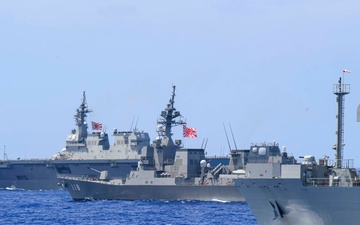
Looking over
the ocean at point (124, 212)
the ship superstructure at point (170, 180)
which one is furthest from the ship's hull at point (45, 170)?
the ocean at point (124, 212)

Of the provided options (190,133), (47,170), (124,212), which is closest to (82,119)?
(47,170)

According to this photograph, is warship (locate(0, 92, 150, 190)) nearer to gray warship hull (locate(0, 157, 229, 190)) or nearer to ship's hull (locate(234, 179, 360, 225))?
gray warship hull (locate(0, 157, 229, 190))

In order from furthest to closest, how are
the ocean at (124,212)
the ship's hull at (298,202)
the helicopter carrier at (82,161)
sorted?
the helicopter carrier at (82,161) < the ocean at (124,212) < the ship's hull at (298,202)

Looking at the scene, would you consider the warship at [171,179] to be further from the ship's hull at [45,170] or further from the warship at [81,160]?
the ship's hull at [45,170]

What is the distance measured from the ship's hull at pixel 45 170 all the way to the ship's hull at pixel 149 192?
1213 cm

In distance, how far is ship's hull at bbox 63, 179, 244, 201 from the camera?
200ft

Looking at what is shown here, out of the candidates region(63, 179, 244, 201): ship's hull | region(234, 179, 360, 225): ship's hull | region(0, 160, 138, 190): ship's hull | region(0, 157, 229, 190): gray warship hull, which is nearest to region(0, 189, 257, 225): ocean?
region(63, 179, 244, 201): ship's hull

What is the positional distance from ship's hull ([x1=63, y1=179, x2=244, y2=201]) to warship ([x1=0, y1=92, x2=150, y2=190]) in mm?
11124

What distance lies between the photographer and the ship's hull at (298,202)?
28438 millimetres

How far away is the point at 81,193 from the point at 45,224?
2299 cm

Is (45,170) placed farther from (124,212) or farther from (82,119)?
(124,212)

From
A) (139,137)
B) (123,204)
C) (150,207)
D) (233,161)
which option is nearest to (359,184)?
(150,207)

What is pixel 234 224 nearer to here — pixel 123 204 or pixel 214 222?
pixel 214 222

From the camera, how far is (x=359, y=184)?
94.5 feet
